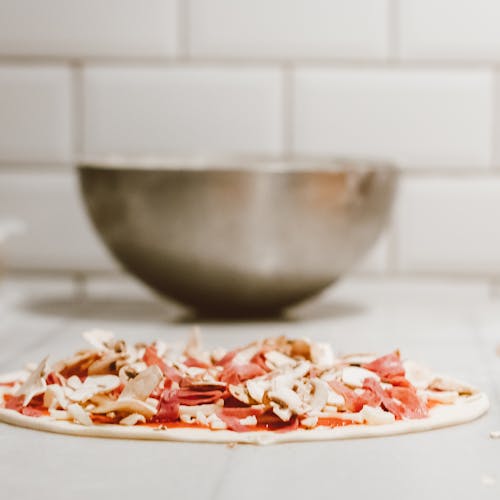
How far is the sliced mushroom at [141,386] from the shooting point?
2.79 ft

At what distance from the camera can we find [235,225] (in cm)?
129

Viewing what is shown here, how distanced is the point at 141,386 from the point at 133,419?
0.03m

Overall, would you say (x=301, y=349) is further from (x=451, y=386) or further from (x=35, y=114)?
(x=35, y=114)

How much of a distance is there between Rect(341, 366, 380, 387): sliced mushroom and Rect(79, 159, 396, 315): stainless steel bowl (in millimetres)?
391

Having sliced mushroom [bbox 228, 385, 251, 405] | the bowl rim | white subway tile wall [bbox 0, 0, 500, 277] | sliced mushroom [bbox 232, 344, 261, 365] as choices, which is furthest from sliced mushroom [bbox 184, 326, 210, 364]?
white subway tile wall [bbox 0, 0, 500, 277]

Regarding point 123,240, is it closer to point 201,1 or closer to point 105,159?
point 105,159

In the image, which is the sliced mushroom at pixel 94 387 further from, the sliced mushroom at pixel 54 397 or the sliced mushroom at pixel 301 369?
the sliced mushroom at pixel 301 369

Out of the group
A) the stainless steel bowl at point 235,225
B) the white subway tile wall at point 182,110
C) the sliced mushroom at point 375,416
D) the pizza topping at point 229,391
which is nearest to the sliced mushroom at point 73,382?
the pizza topping at point 229,391

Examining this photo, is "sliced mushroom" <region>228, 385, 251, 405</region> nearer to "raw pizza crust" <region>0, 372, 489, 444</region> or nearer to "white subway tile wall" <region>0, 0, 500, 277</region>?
"raw pizza crust" <region>0, 372, 489, 444</region>

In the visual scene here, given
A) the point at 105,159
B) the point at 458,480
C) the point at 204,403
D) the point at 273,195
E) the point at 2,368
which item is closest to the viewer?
the point at 458,480

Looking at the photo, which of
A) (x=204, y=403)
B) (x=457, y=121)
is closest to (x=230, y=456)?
(x=204, y=403)

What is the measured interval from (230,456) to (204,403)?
3.4 inches

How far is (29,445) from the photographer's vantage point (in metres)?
0.80

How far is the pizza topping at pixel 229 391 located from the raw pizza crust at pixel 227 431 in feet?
0.03
